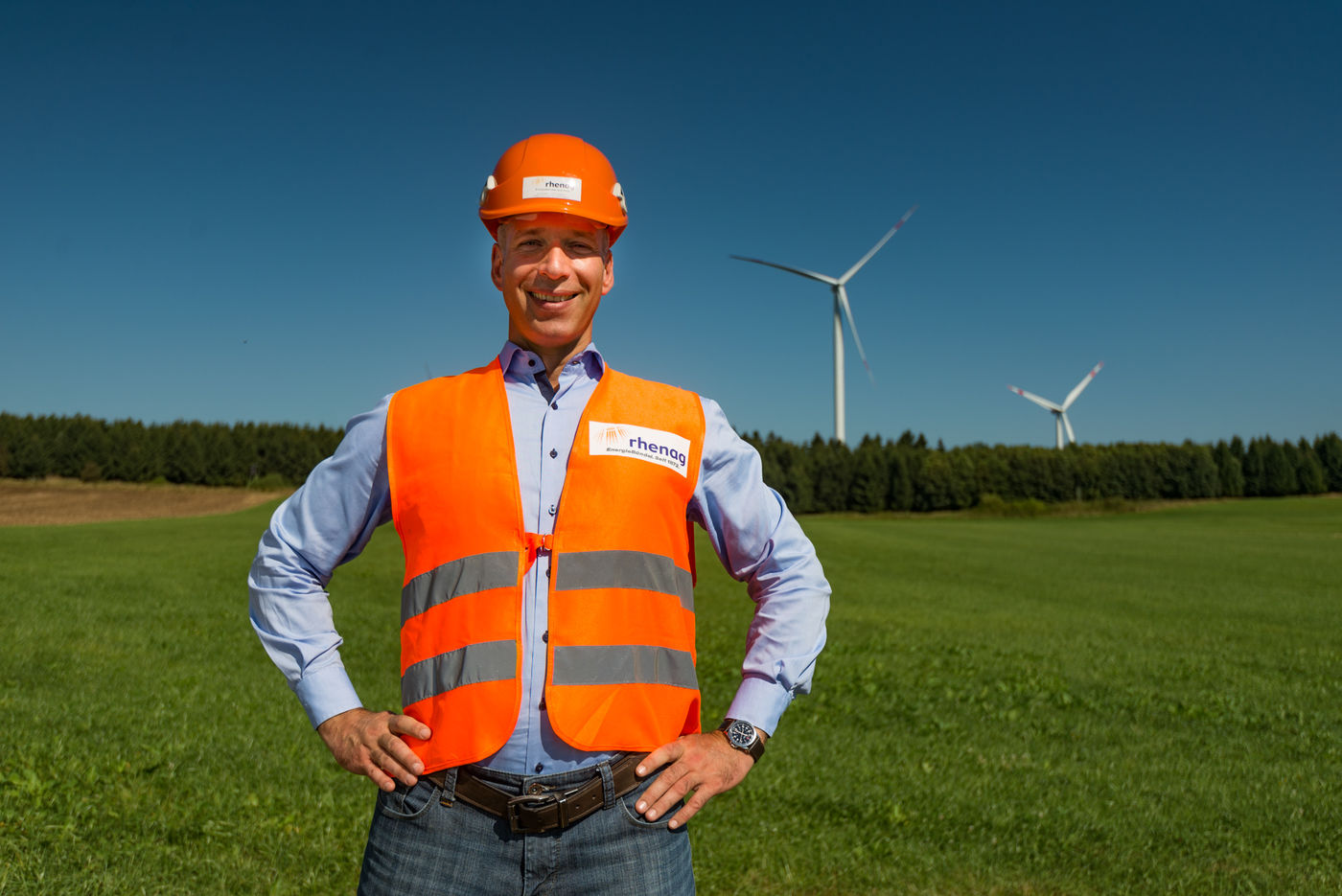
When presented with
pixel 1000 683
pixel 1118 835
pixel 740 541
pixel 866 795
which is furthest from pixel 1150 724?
pixel 740 541

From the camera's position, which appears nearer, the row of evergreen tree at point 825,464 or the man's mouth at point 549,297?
the man's mouth at point 549,297

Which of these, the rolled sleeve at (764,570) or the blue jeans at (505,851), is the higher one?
the rolled sleeve at (764,570)

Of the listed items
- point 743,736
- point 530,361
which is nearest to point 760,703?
point 743,736

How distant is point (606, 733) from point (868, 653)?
11660 millimetres

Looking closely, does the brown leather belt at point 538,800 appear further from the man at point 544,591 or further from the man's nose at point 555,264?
the man's nose at point 555,264

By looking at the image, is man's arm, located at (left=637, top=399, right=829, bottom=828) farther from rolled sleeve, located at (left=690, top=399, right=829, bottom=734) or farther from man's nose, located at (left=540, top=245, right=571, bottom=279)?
man's nose, located at (left=540, top=245, right=571, bottom=279)

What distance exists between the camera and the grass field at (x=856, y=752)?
583cm

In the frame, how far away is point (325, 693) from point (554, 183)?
150 cm

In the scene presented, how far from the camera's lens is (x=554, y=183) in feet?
8.30

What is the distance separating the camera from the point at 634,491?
2447 mm

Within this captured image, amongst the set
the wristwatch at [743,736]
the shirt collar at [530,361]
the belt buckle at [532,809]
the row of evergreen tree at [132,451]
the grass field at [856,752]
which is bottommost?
the grass field at [856,752]

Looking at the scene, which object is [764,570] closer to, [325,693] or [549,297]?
[549,297]

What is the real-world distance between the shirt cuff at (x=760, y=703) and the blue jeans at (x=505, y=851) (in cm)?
38

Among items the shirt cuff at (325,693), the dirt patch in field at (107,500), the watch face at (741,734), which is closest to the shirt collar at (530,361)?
the shirt cuff at (325,693)
